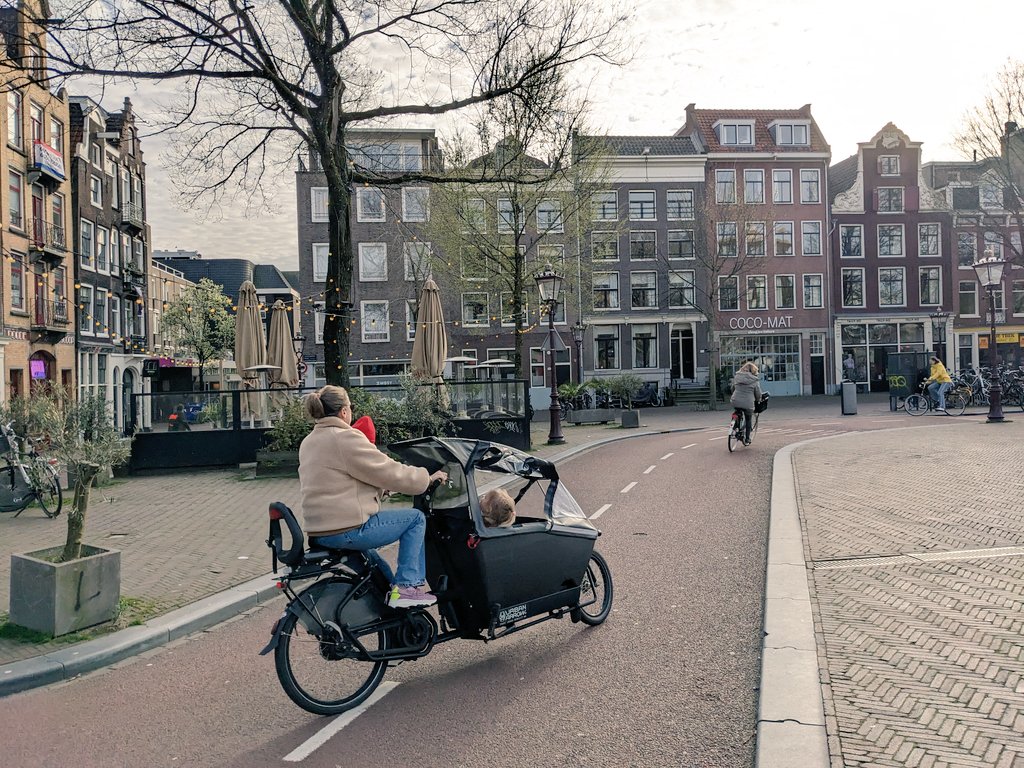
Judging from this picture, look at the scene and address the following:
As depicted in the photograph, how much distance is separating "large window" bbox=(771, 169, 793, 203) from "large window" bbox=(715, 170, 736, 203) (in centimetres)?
260

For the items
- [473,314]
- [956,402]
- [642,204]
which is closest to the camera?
[956,402]

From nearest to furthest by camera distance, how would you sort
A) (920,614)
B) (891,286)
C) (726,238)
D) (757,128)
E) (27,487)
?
(920,614), (27,487), (726,238), (757,128), (891,286)

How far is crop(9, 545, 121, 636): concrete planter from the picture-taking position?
17.9 feet

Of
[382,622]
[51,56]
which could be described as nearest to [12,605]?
[382,622]

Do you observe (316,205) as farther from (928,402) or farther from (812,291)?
(928,402)

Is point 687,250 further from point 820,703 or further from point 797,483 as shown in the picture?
point 820,703

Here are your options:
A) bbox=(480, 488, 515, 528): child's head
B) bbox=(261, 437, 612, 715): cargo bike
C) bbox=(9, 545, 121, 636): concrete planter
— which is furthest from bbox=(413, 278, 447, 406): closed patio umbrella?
bbox=(480, 488, 515, 528): child's head

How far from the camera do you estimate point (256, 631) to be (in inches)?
233

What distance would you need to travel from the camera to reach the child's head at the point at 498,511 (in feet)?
15.9

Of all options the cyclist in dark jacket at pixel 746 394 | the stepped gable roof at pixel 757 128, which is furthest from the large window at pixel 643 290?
the cyclist in dark jacket at pixel 746 394

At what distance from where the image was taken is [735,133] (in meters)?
48.3

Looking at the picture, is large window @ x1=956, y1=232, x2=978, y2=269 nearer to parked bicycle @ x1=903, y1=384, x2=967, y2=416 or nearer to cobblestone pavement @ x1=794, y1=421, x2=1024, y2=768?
parked bicycle @ x1=903, y1=384, x2=967, y2=416

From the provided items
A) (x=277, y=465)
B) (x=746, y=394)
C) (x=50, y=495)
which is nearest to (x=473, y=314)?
(x=746, y=394)

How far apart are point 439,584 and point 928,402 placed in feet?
83.8
